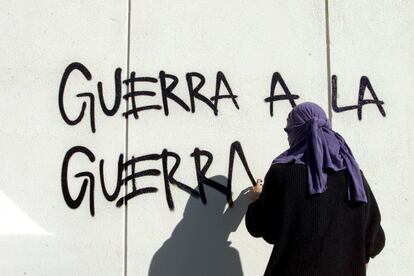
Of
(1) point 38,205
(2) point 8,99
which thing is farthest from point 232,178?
(2) point 8,99

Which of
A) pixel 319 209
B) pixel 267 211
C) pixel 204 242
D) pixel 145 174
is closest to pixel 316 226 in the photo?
pixel 319 209

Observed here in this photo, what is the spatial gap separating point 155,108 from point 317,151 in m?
1.23

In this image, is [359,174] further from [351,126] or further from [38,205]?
[38,205]

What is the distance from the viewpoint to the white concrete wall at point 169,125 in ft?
10.3

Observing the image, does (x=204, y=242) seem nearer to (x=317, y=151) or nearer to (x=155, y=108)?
(x=155, y=108)

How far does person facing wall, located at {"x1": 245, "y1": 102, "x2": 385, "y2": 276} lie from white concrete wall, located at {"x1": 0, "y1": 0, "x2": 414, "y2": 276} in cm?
83

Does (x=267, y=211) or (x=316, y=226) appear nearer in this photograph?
(x=316, y=226)

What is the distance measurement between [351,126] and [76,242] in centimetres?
183

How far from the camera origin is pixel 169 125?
10.4 feet

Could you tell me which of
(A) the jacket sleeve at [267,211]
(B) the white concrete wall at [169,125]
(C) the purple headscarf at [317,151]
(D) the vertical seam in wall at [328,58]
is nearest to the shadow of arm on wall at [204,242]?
(B) the white concrete wall at [169,125]

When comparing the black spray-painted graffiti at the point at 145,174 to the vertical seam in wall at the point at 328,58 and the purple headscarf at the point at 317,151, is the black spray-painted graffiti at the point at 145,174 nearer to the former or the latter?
the vertical seam in wall at the point at 328,58

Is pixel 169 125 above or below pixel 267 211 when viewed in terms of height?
above

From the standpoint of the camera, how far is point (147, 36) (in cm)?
319

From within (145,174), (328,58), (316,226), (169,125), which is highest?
(328,58)
